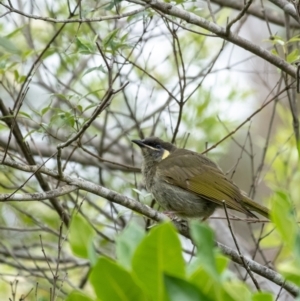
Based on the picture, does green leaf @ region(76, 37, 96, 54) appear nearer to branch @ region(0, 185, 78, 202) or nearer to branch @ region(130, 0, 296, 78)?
branch @ region(130, 0, 296, 78)

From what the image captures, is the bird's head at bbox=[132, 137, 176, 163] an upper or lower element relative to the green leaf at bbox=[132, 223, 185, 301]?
upper

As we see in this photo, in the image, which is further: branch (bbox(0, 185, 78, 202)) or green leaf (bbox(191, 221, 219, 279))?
branch (bbox(0, 185, 78, 202))

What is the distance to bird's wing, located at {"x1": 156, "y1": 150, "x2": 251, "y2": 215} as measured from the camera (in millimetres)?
4613

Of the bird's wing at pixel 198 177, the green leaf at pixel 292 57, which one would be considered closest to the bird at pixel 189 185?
the bird's wing at pixel 198 177

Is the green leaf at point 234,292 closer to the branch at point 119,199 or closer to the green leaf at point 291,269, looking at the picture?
Result: the green leaf at point 291,269

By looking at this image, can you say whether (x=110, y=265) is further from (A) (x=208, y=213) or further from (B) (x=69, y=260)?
(B) (x=69, y=260)

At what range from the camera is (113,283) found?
1.25 m

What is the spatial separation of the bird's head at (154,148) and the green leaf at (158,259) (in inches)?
152

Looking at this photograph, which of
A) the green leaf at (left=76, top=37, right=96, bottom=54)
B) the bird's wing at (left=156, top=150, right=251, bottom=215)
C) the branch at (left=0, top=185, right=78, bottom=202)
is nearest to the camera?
the branch at (left=0, top=185, right=78, bottom=202)

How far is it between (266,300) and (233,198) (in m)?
3.32

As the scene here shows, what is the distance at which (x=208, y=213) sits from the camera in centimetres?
480

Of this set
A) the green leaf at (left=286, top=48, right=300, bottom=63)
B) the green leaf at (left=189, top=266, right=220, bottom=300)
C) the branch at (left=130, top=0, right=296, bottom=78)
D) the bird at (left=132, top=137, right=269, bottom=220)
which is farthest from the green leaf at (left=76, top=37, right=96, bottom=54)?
the green leaf at (left=189, top=266, right=220, bottom=300)

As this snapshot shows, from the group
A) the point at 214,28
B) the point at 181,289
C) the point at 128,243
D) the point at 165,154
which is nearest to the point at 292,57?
the point at 214,28

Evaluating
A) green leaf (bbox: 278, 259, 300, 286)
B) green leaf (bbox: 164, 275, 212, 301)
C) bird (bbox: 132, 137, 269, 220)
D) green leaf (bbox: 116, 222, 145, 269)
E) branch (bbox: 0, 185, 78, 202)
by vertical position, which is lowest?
green leaf (bbox: 164, 275, 212, 301)
